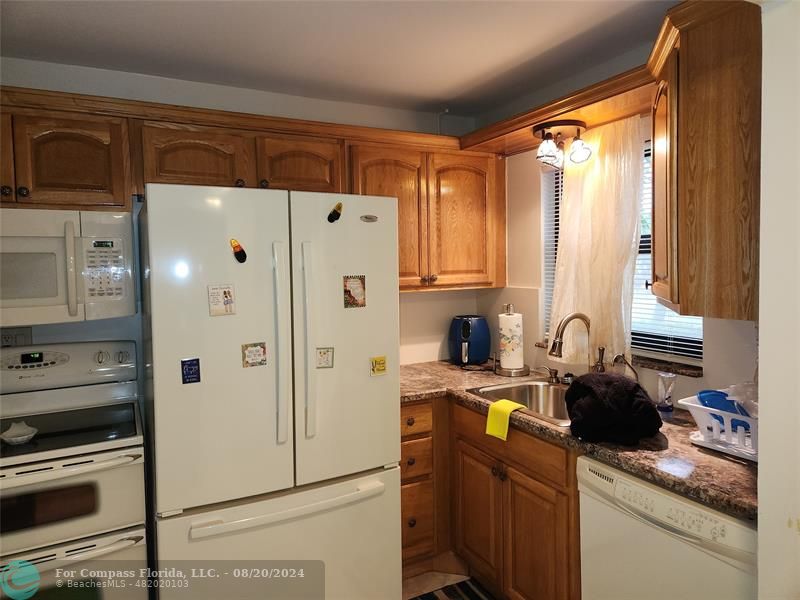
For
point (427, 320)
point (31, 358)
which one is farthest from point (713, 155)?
point (31, 358)

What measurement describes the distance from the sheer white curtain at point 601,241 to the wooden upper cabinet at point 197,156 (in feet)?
4.96

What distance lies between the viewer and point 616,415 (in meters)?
1.71

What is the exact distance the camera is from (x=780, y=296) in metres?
1.16

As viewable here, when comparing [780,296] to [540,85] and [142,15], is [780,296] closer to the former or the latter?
[540,85]

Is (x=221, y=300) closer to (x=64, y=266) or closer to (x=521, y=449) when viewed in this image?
(x=64, y=266)

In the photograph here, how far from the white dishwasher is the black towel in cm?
10

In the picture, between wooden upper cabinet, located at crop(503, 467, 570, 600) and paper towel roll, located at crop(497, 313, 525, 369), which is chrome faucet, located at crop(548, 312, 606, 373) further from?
wooden upper cabinet, located at crop(503, 467, 570, 600)

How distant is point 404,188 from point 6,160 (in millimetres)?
1695

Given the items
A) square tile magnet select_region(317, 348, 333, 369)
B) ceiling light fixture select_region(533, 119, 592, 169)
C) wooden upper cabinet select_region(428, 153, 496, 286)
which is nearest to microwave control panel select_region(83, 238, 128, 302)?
square tile magnet select_region(317, 348, 333, 369)

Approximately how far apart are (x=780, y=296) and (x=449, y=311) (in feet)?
7.10

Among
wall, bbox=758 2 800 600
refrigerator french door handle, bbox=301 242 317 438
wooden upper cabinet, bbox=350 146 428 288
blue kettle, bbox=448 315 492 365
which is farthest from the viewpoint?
blue kettle, bbox=448 315 492 365

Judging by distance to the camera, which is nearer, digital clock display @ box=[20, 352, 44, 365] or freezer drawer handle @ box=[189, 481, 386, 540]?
freezer drawer handle @ box=[189, 481, 386, 540]

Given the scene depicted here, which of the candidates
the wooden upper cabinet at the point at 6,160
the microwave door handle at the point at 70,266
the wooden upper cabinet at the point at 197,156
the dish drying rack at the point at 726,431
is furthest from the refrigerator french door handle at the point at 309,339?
the dish drying rack at the point at 726,431

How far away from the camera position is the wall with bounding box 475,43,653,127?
225cm
